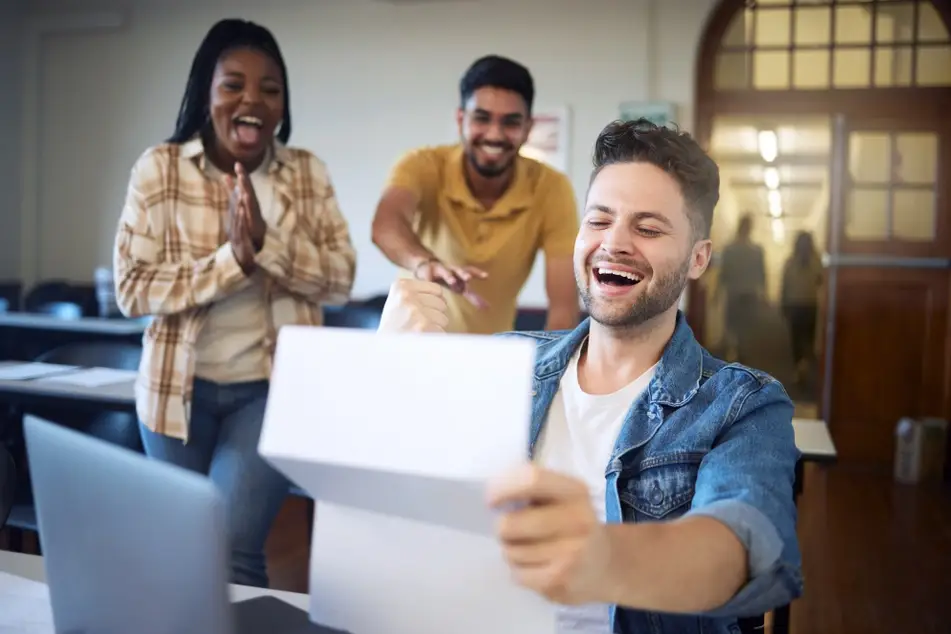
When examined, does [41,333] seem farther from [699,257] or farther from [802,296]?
[802,296]

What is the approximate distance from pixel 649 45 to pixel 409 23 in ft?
5.05

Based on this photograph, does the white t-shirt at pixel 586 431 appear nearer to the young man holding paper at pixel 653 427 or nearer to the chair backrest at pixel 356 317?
the young man holding paper at pixel 653 427

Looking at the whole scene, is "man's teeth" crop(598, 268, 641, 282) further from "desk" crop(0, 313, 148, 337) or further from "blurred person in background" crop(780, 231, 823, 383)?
"blurred person in background" crop(780, 231, 823, 383)

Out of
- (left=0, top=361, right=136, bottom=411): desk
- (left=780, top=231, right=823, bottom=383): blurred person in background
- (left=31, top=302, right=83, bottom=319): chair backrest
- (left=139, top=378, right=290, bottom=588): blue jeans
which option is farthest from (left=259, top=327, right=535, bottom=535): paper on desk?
(left=780, top=231, right=823, bottom=383): blurred person in background

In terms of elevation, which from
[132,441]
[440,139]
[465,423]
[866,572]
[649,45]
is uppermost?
[649,45]

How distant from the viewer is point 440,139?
5645mm

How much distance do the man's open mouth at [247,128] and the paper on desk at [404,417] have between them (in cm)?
139

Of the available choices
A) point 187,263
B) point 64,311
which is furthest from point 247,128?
point 64,311

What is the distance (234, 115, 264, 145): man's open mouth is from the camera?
1920 millimetres

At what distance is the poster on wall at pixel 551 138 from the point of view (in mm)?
5363

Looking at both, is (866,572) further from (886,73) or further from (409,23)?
(409,23)

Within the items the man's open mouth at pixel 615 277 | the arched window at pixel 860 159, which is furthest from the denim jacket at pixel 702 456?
the arched window at pixel 860 159

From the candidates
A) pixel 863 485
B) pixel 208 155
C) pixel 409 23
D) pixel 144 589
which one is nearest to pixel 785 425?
pixel 144 589

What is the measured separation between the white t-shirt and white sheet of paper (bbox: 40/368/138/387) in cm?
170
